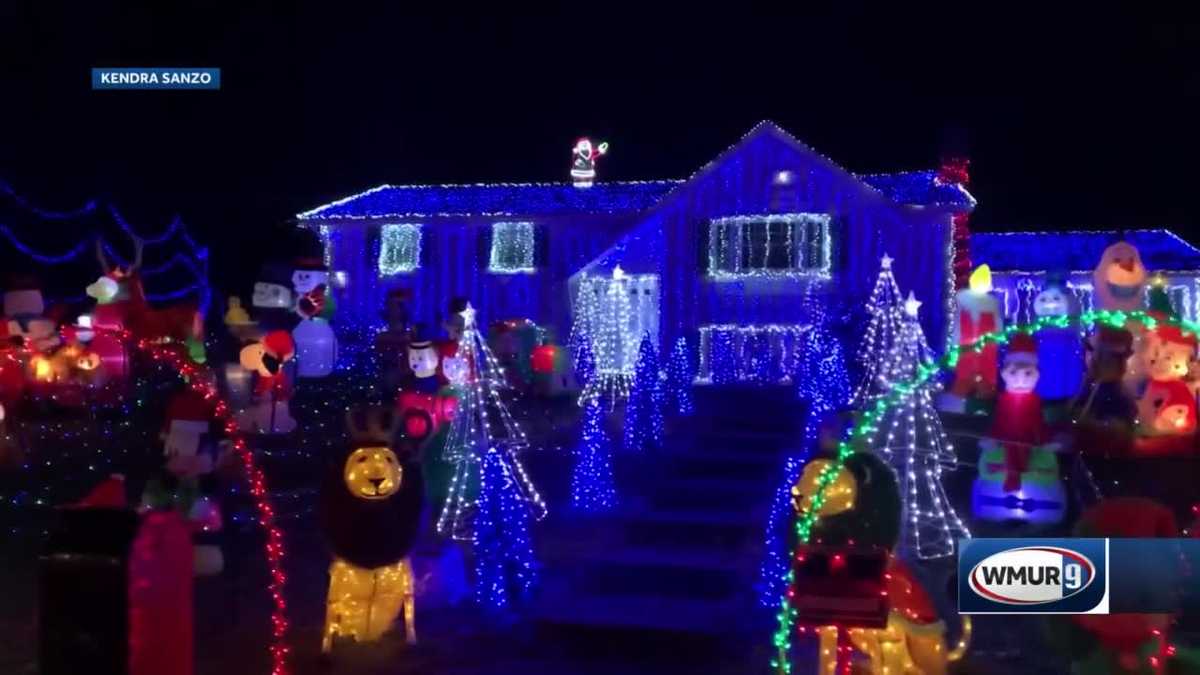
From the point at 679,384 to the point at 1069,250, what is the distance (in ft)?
38.4

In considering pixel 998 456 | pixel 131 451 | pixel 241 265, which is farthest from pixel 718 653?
pixel 241 265

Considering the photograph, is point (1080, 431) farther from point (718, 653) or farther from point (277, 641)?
point (277, 641)

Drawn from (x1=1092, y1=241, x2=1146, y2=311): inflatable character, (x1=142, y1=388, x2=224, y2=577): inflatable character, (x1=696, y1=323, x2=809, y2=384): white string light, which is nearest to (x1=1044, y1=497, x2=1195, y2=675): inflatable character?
(x1=142, y1=388, x2=224, y2=577): inflatable character

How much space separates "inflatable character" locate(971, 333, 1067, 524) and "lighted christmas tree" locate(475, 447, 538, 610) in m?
4.69

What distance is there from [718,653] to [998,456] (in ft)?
12.9

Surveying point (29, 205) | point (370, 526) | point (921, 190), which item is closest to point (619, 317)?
point (921, 190)

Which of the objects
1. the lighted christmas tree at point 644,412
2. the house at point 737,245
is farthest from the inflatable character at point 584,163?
the lighted christmas tree at point 644,412

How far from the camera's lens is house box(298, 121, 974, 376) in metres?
19.4

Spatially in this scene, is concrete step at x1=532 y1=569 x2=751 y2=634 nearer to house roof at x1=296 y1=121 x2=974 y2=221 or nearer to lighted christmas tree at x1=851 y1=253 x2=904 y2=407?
lighted christmas tree at x1=851 y1=253 x2=904 y2=407

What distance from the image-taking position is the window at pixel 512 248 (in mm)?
23125

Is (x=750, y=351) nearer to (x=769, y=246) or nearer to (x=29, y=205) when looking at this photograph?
(x=769, y=246)

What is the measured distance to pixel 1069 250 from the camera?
21625 millimetres

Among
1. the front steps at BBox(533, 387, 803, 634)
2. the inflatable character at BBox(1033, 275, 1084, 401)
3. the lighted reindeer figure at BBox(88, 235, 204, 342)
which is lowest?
the front steps at BBox(533, 387, 803, 634)

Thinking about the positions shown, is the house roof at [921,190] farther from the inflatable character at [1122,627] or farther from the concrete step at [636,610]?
the inflatable character at [1122,627]
